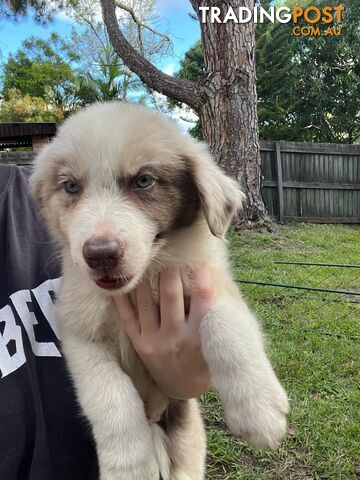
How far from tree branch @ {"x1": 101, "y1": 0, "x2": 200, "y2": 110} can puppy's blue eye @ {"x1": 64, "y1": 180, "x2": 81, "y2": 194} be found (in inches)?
239

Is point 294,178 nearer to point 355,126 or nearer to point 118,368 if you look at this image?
point 118,368

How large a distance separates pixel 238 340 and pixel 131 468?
0.54m

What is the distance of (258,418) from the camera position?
146cm

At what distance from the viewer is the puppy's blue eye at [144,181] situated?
61.9 inches

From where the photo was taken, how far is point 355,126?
78.3 feet

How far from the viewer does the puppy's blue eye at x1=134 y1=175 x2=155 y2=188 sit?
157 cm

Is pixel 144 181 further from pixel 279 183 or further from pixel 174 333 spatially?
pixel 279 183

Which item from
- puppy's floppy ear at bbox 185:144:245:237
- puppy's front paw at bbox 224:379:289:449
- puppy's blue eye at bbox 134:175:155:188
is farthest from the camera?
puppy's floppy ear at bbox 185:144:245:237

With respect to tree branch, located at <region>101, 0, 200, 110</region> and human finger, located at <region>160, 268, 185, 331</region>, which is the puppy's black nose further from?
tree branch, located at <region>101, 0, 200, 110</region>

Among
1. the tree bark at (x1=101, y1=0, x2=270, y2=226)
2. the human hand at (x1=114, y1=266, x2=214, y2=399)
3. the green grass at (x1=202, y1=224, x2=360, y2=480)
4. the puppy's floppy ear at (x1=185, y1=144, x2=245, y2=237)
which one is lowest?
the green grass at (x1=202, y1=224, x2=360, y2=480)

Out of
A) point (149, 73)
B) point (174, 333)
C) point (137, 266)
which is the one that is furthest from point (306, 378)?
point (149, 73)

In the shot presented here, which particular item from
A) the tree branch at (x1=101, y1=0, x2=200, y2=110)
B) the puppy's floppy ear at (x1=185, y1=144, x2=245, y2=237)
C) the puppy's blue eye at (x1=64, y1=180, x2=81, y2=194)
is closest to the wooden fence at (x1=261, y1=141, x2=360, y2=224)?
the tree branch at (x1=101, y1=0, x2=200, y2=110)

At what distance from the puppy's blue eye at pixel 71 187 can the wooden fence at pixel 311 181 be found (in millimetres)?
9769

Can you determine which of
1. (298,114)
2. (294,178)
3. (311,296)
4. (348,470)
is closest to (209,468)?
Result: (348,470)
